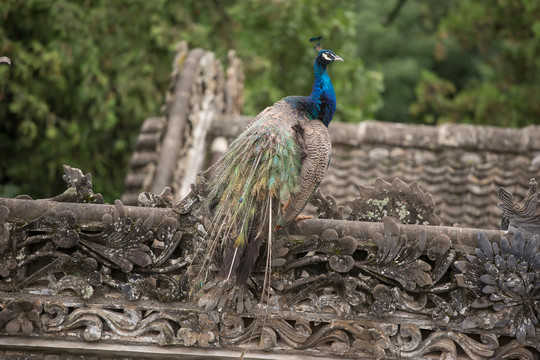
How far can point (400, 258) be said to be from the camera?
4.18 m

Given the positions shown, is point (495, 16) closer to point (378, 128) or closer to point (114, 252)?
point (378, 128)

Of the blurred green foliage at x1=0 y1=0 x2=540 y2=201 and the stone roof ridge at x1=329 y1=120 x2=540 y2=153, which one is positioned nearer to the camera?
the stone roof ridge at x1=329 y1=120 x2=540 y2=153

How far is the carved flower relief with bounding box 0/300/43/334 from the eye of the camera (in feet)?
13.8

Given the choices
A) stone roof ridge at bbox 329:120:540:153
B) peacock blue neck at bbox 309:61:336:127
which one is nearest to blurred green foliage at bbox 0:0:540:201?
stone roof ridge at bbox 329:120:540:153

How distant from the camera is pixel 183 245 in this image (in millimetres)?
4250

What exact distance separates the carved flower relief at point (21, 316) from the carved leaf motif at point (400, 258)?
1.83 metres

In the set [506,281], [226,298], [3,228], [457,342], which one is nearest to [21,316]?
[3,228]

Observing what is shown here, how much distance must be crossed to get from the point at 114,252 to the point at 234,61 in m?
6.21

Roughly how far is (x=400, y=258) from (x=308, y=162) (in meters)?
0.74

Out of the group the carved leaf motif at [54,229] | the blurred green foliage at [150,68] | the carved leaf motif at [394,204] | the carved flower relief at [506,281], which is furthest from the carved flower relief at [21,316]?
the blurred green foliage at [150,68]

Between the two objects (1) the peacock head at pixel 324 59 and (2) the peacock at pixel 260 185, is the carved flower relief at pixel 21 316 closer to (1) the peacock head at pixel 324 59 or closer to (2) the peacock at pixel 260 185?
(2) the peacock at pixel 260 185

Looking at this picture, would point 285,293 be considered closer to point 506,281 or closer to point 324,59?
point 506,281

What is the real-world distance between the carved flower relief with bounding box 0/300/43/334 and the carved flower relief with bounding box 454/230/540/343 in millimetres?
2227

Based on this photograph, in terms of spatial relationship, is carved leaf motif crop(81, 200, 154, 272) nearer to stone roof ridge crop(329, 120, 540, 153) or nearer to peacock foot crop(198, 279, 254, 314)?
peacock foot crop(198, 279, 254, 314)
